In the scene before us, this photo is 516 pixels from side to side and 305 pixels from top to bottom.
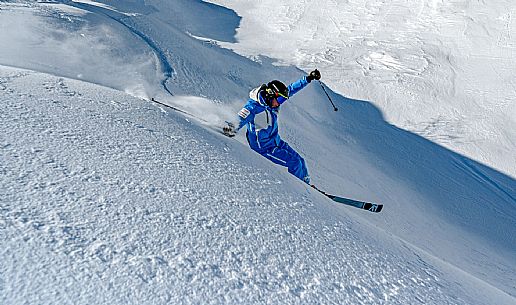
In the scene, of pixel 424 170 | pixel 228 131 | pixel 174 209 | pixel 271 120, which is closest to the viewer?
pixel 174 209

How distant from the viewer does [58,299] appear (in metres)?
1.66

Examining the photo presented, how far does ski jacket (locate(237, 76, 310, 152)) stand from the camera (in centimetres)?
548

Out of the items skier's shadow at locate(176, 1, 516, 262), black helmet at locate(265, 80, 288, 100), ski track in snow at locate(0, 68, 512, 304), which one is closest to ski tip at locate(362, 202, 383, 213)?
skier's shadow at locate(176, 1, 516, 262)

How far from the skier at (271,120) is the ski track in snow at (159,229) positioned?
1.95m

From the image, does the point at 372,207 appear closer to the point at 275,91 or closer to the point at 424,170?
the point at 275,91

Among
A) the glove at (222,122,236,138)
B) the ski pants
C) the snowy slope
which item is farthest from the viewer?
the snowy slope

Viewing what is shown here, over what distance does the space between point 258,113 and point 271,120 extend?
8.0 inches

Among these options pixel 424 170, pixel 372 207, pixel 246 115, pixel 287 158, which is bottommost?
pixel 372 207

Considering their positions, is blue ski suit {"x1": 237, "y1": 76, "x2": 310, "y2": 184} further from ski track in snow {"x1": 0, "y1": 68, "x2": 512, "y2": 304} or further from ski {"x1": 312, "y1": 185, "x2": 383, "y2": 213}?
ski track in snow {"x1": 0, "y1": 68, "x2": 512, "y2": 304}

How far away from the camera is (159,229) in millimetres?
2260

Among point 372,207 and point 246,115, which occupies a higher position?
point 246,115

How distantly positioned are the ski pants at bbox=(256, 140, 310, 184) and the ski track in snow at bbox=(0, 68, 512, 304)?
2.11 metres

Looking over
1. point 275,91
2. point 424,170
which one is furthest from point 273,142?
point 424,170

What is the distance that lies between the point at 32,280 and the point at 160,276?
47cm
